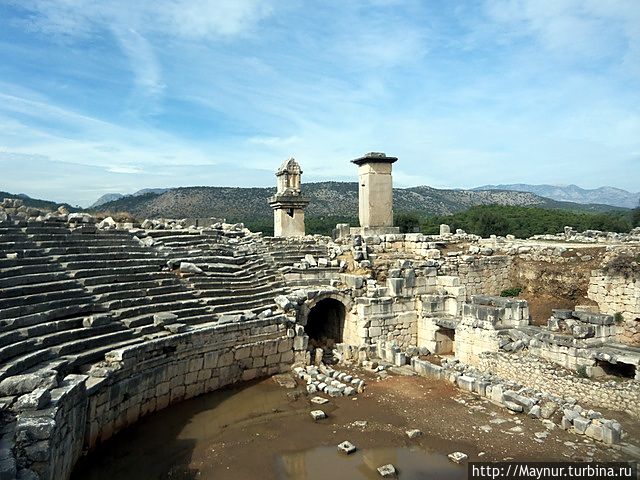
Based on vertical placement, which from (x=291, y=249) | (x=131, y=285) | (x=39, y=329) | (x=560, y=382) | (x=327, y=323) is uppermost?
(x=291, y=249)

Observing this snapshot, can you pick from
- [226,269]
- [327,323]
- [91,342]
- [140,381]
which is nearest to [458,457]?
[140,381]

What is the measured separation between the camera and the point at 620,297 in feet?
45.9

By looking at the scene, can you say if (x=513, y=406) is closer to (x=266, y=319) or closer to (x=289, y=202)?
(x=266, y=319)

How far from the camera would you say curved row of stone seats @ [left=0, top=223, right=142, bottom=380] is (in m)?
7.83

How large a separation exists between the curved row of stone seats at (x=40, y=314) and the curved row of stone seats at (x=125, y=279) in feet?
1.00

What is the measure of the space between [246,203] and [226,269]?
58844mm

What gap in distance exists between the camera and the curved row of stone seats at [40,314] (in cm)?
783

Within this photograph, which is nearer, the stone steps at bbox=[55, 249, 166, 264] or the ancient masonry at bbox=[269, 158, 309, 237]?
the stone steps at bbox=[55, 249, 166, 264]

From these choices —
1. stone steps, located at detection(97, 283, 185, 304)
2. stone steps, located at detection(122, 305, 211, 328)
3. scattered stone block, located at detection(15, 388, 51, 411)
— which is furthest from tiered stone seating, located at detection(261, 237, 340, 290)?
scattered stone block, located at detection(15, 388, 51, 411)

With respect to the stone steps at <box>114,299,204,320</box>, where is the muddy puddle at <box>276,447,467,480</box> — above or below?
below

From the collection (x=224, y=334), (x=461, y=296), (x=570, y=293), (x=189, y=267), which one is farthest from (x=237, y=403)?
(x=570, y=293)

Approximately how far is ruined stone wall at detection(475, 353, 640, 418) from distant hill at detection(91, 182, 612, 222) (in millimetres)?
50589

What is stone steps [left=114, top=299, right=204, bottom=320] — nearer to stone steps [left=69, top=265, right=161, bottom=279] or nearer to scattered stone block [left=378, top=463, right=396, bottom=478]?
stone steps [left=69, top=265, right=161, bottom=279]

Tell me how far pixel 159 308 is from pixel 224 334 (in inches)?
65.9
